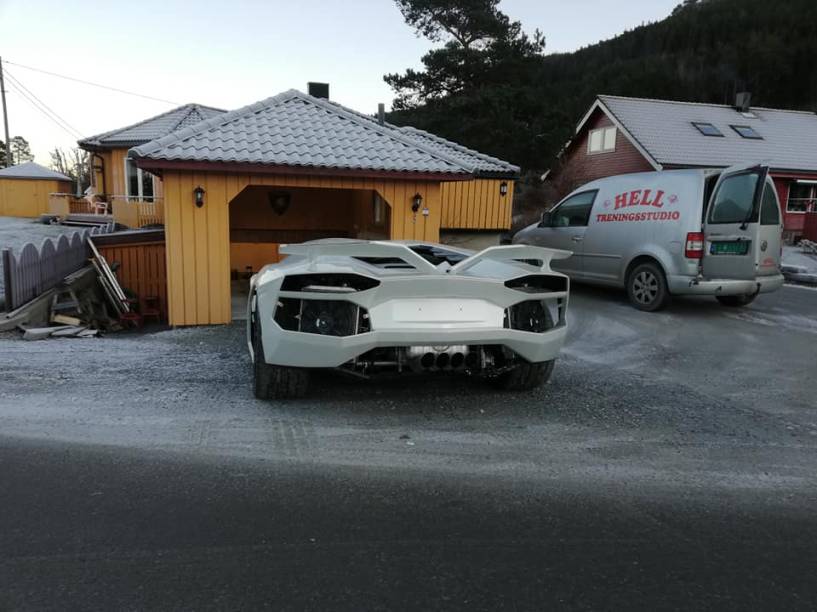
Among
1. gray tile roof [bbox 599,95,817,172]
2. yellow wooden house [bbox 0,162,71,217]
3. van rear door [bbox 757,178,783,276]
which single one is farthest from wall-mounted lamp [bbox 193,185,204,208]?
yellow wooden house [bbox 0,162,71,217]

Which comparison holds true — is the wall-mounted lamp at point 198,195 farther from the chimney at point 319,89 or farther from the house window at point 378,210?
the chimney at point 319,89

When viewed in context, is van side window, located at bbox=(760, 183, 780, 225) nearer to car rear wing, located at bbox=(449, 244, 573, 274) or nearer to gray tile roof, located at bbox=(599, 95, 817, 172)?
car rear wing, located at bbox=(449, 244, 573, 274)

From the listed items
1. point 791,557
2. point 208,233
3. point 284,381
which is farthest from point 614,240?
point 791,557

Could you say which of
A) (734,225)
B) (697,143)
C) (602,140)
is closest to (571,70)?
(602,140)

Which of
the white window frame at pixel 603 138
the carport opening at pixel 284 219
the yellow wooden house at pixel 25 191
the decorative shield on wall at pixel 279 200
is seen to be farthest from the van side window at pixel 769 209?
the yellow wooden house at pixel 25 191

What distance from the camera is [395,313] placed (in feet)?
12.8

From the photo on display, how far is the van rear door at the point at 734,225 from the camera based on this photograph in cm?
786

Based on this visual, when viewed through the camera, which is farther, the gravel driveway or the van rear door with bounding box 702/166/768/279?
the van rear door with bounding box 702/166/768/279

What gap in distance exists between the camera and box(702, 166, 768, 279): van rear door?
7859 mm

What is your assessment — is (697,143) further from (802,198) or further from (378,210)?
(378,210)

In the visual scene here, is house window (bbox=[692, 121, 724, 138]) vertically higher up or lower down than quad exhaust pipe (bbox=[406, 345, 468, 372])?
higher up

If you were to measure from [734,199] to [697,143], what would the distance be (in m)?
19.7

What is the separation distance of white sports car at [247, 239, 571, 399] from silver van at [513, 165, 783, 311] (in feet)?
15.4

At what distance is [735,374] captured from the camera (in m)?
5.81
